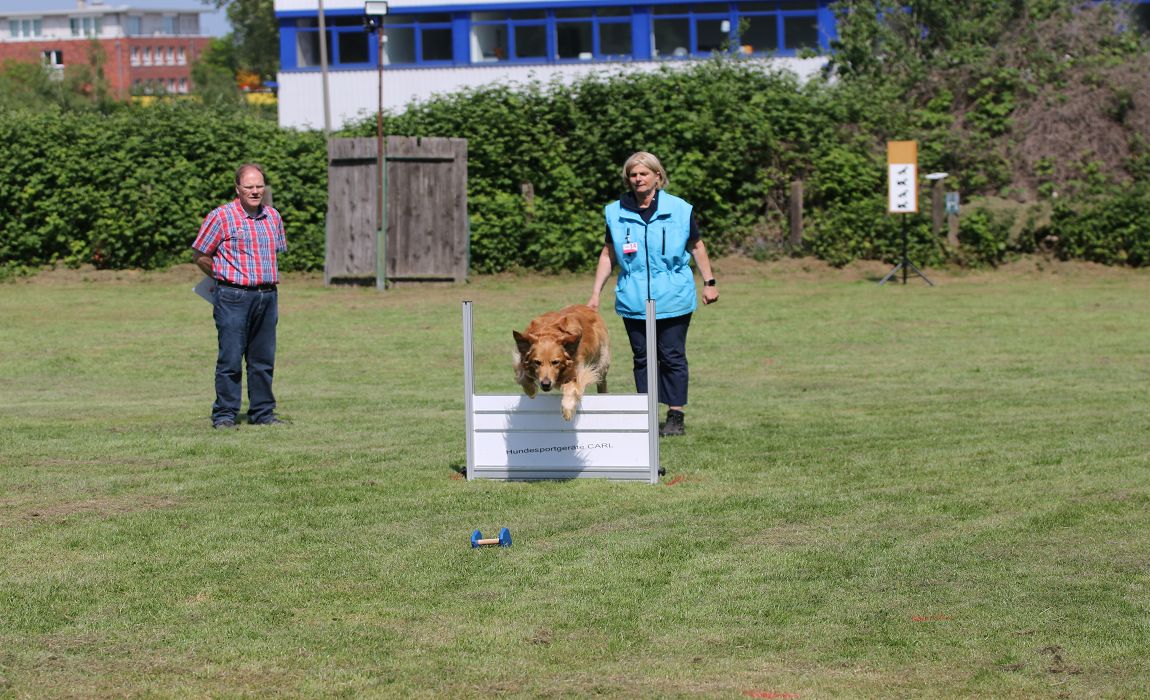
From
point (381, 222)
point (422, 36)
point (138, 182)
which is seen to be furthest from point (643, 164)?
point (422, 36)

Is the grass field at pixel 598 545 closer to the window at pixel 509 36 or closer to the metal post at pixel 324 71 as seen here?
the metal post at pixel 324 71

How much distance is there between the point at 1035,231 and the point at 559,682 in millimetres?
20412

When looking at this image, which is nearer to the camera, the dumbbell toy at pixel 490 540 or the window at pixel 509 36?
the dumbbell toy at pixel 490 540

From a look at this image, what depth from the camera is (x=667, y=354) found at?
9.55 m

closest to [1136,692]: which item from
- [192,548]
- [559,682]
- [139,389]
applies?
[559,682]

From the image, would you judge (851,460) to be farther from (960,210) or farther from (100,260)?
(100,260)

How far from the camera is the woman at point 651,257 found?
30.0 feet

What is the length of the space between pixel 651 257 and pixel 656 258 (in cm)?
3

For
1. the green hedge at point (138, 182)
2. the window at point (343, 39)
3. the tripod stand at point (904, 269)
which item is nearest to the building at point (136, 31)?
the window at point (343, 39)

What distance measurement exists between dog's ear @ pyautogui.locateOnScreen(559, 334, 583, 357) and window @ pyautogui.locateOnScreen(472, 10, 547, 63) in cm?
3987

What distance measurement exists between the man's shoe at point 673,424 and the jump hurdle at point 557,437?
157cm

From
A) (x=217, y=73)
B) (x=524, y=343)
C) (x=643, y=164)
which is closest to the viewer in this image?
(x=524, y=343)

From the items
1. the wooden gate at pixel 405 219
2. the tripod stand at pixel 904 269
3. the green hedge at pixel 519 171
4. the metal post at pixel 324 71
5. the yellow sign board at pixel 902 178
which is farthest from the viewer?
the metal post at pixel 324 71

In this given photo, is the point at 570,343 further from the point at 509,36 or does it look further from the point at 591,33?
the point at 591,33
